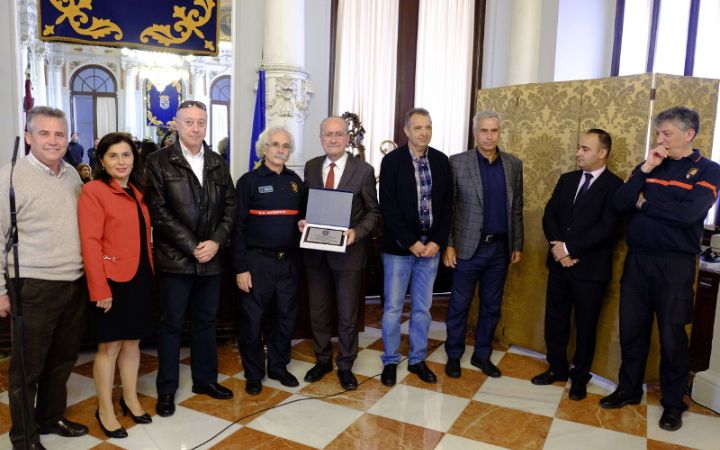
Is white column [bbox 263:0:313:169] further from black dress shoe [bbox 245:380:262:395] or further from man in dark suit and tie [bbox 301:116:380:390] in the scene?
black dress shoe [bbox 245:380:262:395]

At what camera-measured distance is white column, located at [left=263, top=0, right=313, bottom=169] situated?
4.81m

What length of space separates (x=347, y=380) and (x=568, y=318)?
52.3 inches

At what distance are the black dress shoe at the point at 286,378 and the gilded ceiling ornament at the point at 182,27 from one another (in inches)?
127

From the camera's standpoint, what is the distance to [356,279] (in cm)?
318

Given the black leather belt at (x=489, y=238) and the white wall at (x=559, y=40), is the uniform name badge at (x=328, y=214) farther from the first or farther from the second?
the white wall at (x=559, y=40)

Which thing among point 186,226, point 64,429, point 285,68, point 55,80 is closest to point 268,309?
point 186,226

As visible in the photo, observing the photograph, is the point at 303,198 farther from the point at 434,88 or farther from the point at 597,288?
the point at 434,88

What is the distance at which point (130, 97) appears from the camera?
27.0 ft

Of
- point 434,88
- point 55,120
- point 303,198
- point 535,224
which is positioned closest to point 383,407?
point 303,198

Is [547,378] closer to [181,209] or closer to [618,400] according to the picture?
[618,400]

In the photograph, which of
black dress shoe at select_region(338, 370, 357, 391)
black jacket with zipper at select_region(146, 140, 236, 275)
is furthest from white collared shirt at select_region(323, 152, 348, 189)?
black dress shoe at select_region(338, 370, 357, 391)

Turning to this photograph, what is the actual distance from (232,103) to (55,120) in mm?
2956

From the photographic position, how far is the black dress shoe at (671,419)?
2.78 metres

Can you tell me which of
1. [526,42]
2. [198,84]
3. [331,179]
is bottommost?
[331,179]
